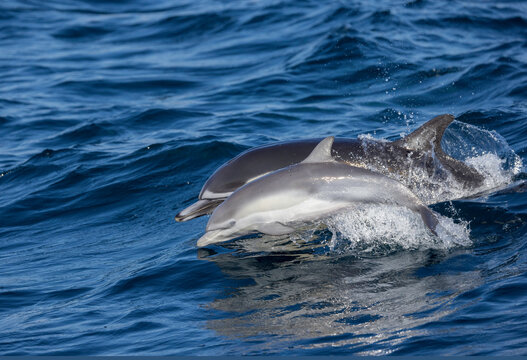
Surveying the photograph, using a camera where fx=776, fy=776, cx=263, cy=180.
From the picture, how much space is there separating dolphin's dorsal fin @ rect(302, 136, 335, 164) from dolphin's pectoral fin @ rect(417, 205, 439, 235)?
949 mm

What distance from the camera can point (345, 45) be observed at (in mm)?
16953

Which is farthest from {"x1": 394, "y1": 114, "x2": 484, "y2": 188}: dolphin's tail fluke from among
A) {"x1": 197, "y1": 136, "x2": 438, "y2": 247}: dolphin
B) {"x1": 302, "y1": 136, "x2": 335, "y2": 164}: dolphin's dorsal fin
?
{"x1": 302, "y1": 136, "x2": 335, "y2": 164}: dolphin's dorsal fin

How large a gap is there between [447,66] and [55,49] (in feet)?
31.6

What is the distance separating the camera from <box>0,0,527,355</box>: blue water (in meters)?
6.07

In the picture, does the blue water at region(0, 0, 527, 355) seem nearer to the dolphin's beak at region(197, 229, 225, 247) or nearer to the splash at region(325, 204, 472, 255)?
the splash at region(325, 204, 472, 255)

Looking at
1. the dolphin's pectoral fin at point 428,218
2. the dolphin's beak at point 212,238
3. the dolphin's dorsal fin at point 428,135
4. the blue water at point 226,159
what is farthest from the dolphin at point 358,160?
the dolphin's pectoral fin at point 428,218

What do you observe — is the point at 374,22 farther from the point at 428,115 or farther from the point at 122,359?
the point at 122,359

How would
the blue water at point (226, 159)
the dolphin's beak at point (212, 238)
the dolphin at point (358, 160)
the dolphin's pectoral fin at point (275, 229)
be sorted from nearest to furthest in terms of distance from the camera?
1. the blue water at point (226, 159)
2. the dolphin's pectoral fin at point (275, 229)
3. the dolphin's beak at point (212, 238)
4. the dolphin at point (358, 160)

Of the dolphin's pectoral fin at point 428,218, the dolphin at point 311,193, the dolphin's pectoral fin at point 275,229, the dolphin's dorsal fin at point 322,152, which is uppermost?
the dolphin's dorsal fin at point 322,152

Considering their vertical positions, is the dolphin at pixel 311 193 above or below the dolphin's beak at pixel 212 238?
above

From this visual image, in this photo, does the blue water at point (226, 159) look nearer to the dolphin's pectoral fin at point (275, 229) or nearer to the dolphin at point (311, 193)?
the dolphin's pectoral fin at point (275, 229)

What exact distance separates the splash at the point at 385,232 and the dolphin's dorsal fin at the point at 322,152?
54 cm

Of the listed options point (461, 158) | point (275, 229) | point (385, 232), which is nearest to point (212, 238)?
point (275, 229)

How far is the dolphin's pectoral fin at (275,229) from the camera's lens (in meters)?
7.21
